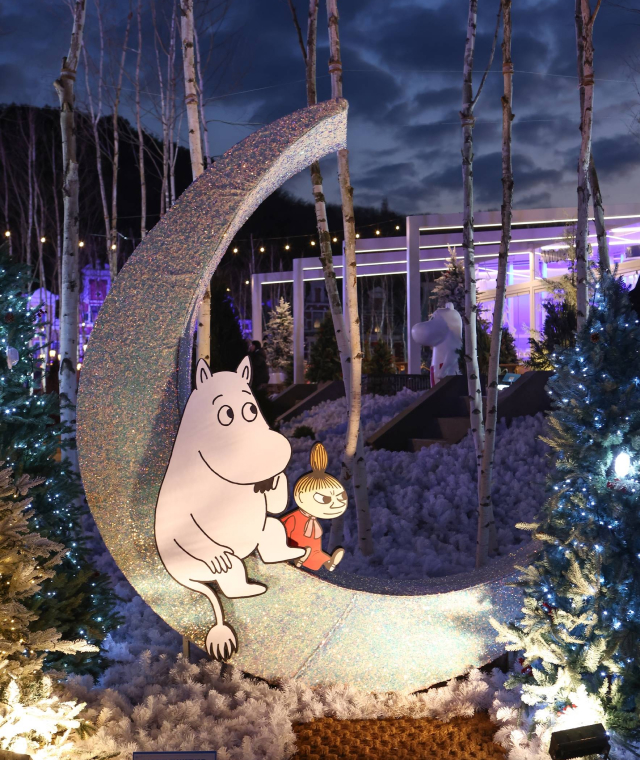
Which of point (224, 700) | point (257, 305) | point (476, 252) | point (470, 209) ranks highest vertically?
point (476, 252)

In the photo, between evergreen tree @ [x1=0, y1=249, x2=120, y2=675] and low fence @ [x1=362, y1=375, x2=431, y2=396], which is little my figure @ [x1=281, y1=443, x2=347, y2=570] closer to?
evergreen tree @ [x1=0, y1=249, x2=120, y2=675]

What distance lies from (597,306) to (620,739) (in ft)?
6.36

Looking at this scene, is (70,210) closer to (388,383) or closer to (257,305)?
(388,383)

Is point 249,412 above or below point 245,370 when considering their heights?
below

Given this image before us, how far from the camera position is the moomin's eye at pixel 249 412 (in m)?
3.39

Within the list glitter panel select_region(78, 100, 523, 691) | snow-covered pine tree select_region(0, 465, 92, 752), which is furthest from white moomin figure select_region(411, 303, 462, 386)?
snow-covered pine tree select_region(0, 465, 92, 752)

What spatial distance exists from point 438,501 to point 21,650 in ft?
15.2

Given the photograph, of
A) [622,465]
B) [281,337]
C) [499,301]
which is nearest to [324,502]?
[622,465]

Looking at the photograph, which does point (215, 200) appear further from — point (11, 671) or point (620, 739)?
point (620, 739)

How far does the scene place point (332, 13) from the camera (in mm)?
5230

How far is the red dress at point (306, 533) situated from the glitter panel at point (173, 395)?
13 centimetres

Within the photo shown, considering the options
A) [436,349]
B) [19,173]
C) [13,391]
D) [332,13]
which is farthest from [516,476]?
[19,173]

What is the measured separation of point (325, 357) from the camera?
53.4ft

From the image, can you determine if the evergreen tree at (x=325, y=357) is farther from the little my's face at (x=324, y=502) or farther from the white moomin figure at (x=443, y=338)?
the little my's face at (x=324, y=502)
